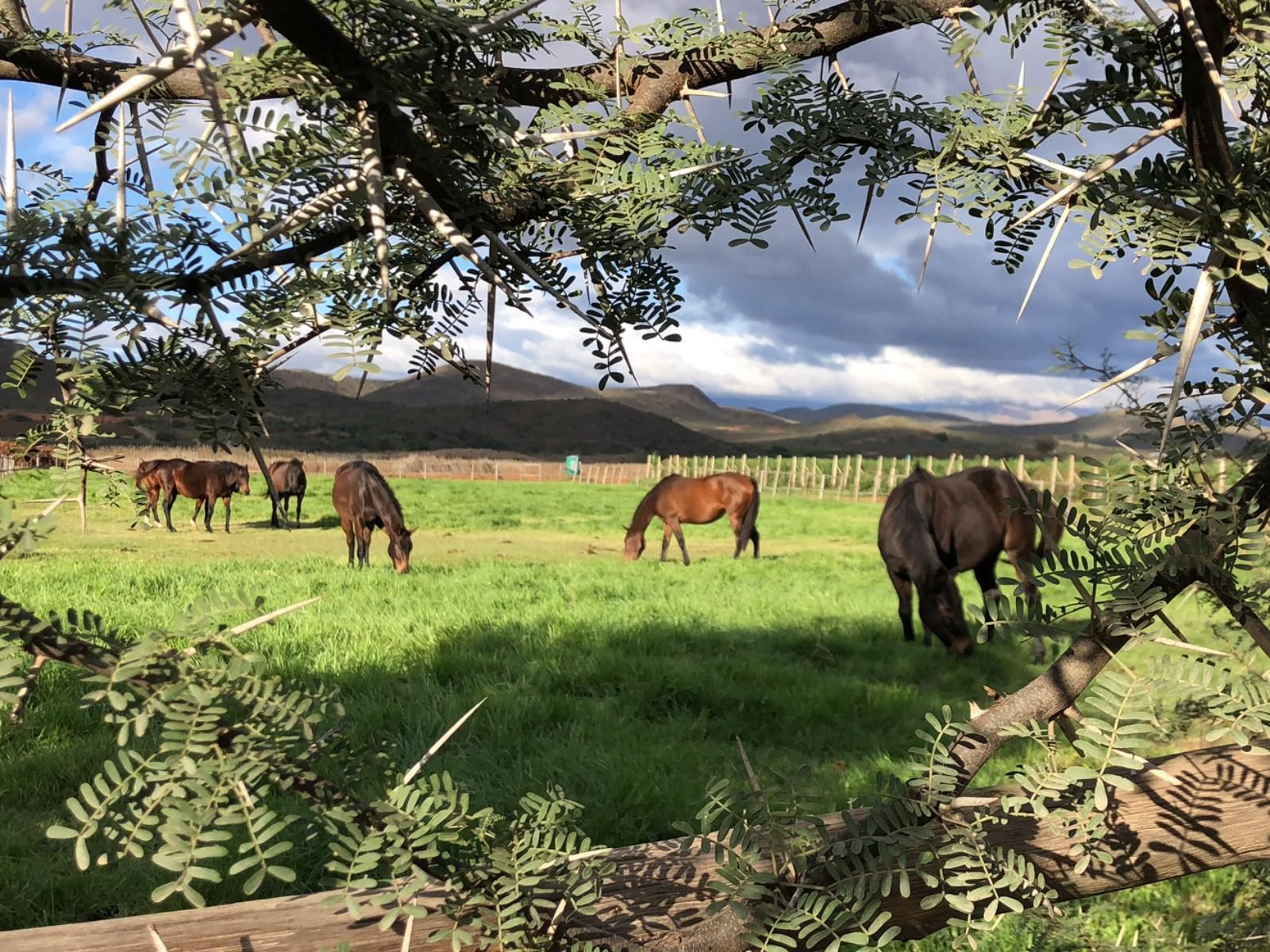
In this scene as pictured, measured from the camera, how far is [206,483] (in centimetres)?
1597

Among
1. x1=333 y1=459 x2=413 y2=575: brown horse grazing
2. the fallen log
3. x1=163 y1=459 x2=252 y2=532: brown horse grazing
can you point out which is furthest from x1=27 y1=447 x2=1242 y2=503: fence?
the fallen log

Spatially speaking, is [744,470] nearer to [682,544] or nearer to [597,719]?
[682,544]

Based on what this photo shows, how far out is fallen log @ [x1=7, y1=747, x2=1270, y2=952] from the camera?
45.4 inches

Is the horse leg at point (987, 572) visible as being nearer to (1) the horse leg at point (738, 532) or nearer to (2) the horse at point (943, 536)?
(2) the horse at point (943, 536)

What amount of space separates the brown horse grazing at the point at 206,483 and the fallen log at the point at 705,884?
15421mm

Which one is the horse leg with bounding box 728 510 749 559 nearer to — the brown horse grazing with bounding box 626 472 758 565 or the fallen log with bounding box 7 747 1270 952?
the brown horse grazing with bounding box 626 472 758 565

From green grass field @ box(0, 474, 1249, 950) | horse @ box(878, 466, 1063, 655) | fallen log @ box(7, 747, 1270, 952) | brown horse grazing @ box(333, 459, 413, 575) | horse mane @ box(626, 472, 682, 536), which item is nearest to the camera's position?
fallen log @ box(7, 747, 1270, 952)

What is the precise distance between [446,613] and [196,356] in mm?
7394

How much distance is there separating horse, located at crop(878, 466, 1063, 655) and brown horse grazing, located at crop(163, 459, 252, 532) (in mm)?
11601

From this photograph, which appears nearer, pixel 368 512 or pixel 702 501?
pixel 368 512

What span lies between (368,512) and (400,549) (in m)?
0.93

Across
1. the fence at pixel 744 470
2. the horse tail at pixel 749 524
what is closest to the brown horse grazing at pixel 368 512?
the horse tail at pixel 749 524

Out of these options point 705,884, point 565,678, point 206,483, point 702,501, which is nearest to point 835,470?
point 702,501

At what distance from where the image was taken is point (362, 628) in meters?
7.13
